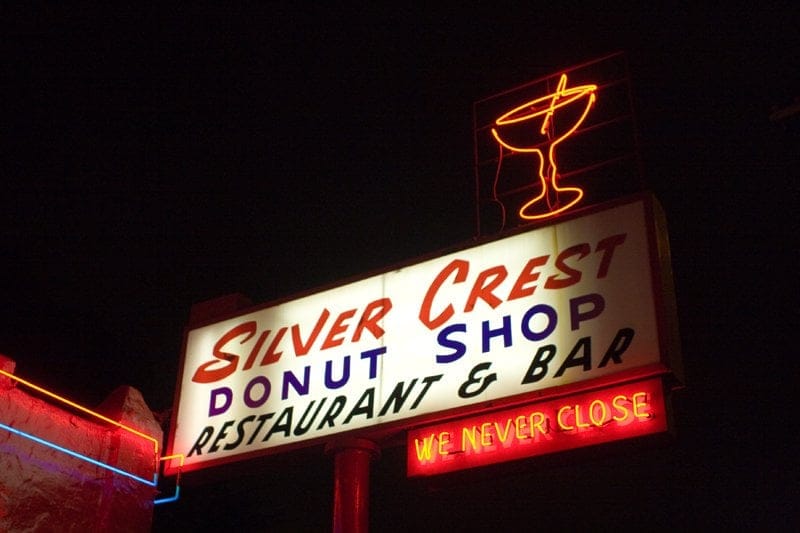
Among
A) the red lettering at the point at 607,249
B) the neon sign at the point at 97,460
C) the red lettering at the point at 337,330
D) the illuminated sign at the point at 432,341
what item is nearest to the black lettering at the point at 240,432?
the illuminated sign at the point at 432,341

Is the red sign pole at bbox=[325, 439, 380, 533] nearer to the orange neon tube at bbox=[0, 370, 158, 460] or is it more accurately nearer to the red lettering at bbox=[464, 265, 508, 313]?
the red lettering at bbox=[464, 265, 508, 313]

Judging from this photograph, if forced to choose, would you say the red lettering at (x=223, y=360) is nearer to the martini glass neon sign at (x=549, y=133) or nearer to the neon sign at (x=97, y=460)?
the neon sign at (x=97, y=460)

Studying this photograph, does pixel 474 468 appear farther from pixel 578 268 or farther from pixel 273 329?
pixel 273 329

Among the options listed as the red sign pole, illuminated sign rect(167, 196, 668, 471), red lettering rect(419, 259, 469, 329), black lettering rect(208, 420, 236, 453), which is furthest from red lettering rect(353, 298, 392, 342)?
black lettering rect(208, 420, 236, 453)

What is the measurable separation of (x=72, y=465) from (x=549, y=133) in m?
5.96

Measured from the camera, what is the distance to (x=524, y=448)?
787cm

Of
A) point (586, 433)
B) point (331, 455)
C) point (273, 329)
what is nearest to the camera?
point (586, 433)

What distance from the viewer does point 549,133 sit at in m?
10.3

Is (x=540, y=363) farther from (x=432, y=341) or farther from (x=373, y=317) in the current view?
(x=373, y=317)

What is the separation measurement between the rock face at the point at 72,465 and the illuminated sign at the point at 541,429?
326cm

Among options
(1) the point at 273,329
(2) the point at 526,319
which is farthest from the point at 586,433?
(1) the point at 273,329

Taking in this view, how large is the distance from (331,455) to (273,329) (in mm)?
1721

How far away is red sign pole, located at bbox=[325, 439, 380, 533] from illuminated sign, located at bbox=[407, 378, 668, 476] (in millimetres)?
573

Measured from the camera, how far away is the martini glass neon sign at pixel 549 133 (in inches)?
381
